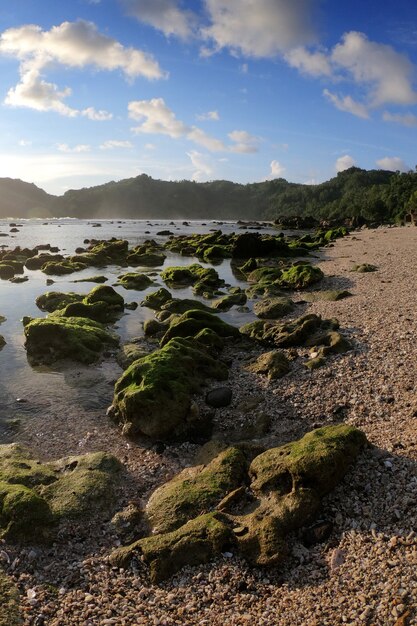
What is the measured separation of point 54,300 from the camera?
29547mm

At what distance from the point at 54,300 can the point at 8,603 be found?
938 inches

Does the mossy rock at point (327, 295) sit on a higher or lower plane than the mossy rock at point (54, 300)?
higher

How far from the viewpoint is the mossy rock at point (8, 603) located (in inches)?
277

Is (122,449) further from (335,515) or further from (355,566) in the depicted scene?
(355,566)

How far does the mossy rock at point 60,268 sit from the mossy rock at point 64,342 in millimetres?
24745

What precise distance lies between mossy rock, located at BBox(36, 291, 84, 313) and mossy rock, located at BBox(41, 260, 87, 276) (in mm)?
15011

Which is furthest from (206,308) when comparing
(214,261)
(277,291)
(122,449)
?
(214,261)

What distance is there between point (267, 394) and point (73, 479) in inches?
255

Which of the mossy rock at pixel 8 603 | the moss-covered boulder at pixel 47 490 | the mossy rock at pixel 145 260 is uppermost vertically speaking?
the mossy rock at pixel 145 260

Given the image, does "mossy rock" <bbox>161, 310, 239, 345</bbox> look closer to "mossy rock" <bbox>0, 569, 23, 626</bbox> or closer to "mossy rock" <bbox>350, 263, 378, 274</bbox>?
"mossy rock" <bbox>0, 569, 23, 626</bbox>

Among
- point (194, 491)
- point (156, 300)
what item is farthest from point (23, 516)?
point (156, 300)

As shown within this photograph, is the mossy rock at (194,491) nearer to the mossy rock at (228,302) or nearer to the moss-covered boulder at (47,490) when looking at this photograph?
the moss-covered boulder at (47,490)

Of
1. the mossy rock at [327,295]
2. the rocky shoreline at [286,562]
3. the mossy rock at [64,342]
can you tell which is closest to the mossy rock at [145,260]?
the mossy rock at [327,295]

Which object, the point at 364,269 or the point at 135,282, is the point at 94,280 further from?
the point at 364,269
